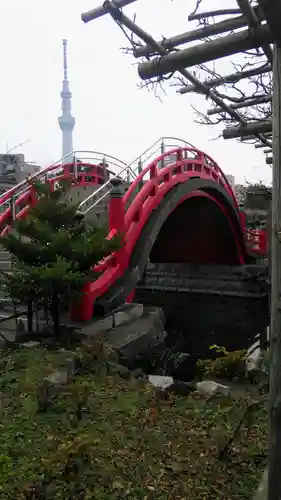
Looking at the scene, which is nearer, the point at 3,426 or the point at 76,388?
the point at 3,426

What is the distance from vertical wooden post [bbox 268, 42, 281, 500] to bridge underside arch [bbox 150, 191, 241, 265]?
13.9 m

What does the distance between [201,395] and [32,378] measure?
73.2 inches

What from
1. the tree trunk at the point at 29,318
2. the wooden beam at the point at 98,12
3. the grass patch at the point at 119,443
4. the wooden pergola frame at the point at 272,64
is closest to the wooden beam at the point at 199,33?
the wooden pergola frame at the point at 272,64

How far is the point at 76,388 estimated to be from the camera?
434cm

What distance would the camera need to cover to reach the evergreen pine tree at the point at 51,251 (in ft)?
20.2

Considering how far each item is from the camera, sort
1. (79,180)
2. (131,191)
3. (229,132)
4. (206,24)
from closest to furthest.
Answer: (206,24) → (229,132) → (131,191) → (79,180)

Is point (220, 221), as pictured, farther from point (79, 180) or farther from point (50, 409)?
point (50, 409)

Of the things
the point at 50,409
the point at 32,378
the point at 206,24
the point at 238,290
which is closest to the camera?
the point at 206,24

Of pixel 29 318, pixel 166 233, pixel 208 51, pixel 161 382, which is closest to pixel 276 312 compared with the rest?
pixel 208 51

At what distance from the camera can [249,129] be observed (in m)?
7.55

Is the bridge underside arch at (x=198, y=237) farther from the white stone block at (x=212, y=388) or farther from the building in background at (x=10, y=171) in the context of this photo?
the building in background at (x=10, y=171)

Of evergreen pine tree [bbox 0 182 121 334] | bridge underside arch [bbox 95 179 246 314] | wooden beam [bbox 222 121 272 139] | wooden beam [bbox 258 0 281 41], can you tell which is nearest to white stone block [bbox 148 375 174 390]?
evergreen pine tree [bbox 0 182 121 334]

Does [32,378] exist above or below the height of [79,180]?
below

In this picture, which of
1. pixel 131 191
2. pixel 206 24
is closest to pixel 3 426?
pixel 206 24
